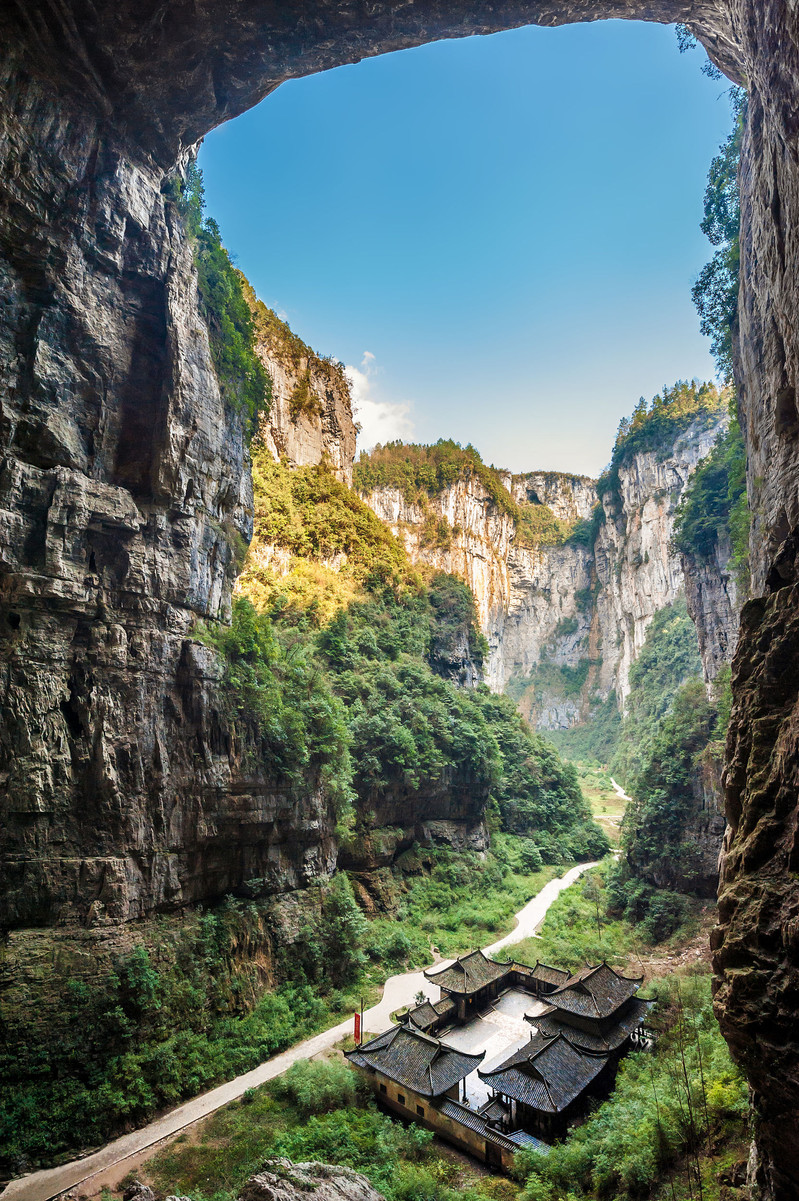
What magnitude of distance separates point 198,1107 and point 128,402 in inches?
712

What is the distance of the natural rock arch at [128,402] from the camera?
12258 millimetres

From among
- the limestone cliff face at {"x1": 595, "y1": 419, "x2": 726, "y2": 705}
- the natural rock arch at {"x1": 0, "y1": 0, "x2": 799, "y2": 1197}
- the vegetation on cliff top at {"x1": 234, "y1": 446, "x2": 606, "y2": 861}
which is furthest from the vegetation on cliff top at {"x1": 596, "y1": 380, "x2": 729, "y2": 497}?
the natural rock arch at {"x1": 0, "y1": 0, "x2": 799, "y2": 1197}

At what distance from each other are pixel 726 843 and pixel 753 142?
453 inches

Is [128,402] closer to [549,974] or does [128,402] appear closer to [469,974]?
[469,974]

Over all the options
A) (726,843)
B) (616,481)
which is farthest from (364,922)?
(616,481)

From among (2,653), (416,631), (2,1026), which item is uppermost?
(416,631)

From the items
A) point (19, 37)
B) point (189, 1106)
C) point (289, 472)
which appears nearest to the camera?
point (19, 37)

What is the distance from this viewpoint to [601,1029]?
15.6 m

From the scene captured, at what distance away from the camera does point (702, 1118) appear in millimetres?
10195

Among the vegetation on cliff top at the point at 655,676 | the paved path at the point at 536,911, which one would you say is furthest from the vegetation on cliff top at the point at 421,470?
the paved path at the point at 536,911

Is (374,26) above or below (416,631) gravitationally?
above

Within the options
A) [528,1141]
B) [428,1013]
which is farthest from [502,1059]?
[528,1141]

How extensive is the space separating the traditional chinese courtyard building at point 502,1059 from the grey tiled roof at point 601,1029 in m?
0.03

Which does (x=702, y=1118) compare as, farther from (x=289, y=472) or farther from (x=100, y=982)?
(x=289, y=472)
